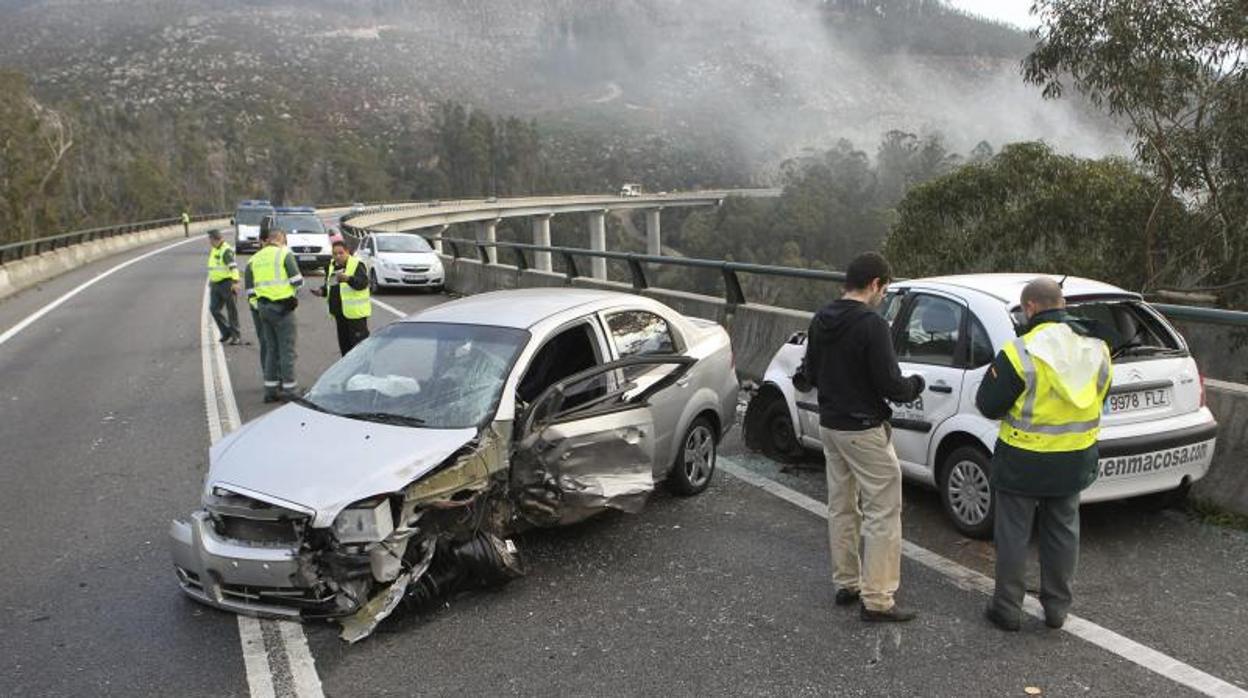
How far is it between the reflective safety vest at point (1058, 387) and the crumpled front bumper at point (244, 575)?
3315mm

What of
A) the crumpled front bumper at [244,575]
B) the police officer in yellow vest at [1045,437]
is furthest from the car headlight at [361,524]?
the police officer in yellow vest at [1045,437]

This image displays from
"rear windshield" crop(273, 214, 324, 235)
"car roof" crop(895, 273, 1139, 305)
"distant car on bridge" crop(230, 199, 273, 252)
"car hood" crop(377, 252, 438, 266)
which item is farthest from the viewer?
"distant car on bridge" crop(230, 199, 273, 252)

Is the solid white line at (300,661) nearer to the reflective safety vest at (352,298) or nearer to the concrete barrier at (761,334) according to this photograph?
the concrete barrier at (761,334)

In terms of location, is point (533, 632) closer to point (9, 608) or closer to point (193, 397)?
point (9, 608)

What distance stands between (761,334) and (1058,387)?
233 inches

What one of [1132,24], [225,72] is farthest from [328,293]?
[225,72]

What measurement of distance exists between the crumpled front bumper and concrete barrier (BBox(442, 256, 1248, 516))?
16.8 feet

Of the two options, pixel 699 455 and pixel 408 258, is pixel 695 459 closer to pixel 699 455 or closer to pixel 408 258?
pixel 699 455

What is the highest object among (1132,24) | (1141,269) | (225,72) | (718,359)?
(225,72)

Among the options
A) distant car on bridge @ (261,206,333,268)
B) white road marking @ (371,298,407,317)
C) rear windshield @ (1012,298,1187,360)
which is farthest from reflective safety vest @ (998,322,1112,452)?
distant car on bridge @ (261,206,333,268)

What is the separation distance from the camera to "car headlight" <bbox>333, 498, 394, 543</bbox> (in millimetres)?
4191

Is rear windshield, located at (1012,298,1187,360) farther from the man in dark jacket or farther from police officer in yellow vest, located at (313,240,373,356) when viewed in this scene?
police officer in yellow vest, located at (313,240,373,356)

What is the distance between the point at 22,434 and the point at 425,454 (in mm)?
6061

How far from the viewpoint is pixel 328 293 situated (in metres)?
10.1
